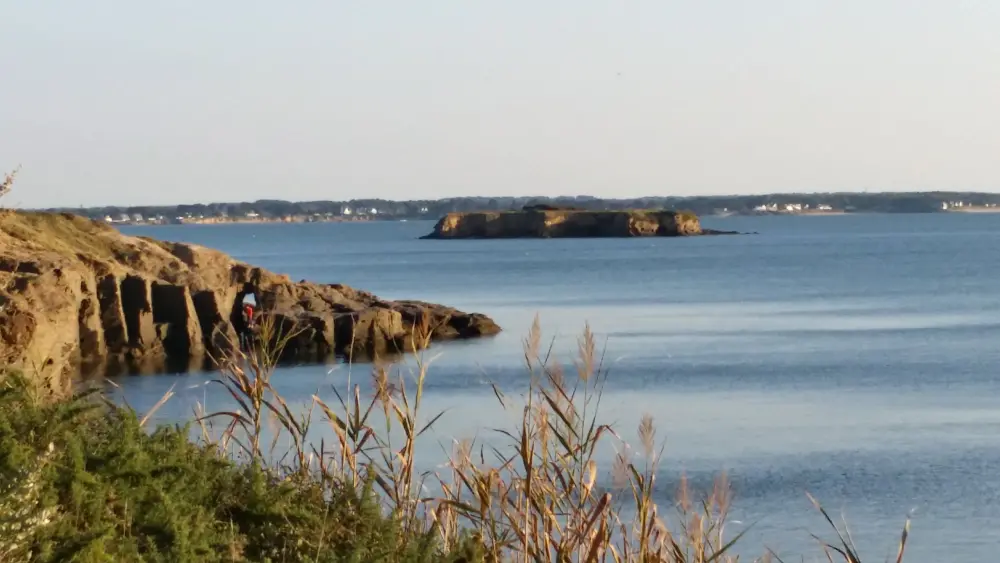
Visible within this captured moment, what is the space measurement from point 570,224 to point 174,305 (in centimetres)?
14253

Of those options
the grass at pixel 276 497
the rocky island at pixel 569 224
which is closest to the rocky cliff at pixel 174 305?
the grass at pixel 276 497

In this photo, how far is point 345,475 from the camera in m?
6.60

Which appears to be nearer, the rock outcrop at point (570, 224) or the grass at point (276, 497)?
the grass at point (276, 497)

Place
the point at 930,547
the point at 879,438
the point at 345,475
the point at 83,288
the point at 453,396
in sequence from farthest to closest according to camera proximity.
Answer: the point at 83,288 < the point at 453,396 < the point at 879,438 < the point at 930,547 < the point at 345,475

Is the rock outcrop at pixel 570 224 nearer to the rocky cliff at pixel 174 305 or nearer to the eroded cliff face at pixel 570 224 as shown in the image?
the eroded cliff face at pixel 570 224

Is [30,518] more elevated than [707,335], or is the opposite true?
[30,518]

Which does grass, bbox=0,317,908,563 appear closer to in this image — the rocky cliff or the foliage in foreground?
the foliage in foreground

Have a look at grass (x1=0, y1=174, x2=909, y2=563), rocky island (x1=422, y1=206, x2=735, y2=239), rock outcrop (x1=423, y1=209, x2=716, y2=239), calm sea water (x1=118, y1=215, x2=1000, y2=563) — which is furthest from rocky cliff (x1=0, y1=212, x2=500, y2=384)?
rocky island (x1=422, y1=206, x2=735, y2=239)

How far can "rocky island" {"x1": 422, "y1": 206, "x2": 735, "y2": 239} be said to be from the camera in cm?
17262

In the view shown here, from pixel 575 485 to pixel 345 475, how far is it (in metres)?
1.22

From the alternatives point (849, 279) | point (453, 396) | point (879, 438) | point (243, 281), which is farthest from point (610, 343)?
point (849, 279)

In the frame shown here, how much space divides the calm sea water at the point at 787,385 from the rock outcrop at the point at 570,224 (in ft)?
309

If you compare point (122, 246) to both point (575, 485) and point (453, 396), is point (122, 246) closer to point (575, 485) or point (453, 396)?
point (453, 396)

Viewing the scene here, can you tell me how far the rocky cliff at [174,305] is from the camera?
31109 mm
